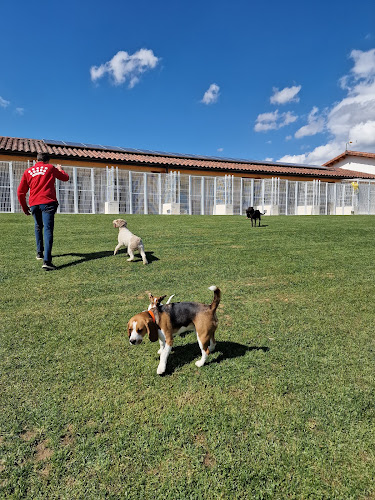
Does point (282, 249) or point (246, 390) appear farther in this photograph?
point (282, 249)

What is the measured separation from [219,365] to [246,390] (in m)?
0.36

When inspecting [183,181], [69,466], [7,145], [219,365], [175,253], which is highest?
[7,145]

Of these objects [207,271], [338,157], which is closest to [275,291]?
[207,271]

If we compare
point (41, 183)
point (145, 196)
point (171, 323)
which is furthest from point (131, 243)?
point (145, 196)

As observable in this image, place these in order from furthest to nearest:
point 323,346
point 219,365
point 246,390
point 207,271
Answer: point 207,271 → point 323,346 → point 219,365 → point 246,390

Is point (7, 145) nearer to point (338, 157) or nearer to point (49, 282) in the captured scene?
point (49, 282)

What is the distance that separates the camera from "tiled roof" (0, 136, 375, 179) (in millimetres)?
21156

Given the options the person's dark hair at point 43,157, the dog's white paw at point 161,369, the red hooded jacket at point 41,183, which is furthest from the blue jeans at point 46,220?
the dog's white paw at point 161,369

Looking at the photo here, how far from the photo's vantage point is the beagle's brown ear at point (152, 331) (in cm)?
237

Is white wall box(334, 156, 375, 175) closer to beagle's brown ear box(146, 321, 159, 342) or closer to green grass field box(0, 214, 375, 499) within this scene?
green grass field box(0, 214, 375, 499)

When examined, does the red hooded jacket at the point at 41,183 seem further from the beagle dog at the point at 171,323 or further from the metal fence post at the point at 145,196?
the metal fence post at the point at 145,196

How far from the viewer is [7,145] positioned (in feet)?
66.6

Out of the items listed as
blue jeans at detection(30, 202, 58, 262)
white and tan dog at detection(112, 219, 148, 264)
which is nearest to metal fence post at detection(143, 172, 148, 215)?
white and tan dog at detection(112, 219, 148, 264)

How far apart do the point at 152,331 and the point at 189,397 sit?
0.56 metres
